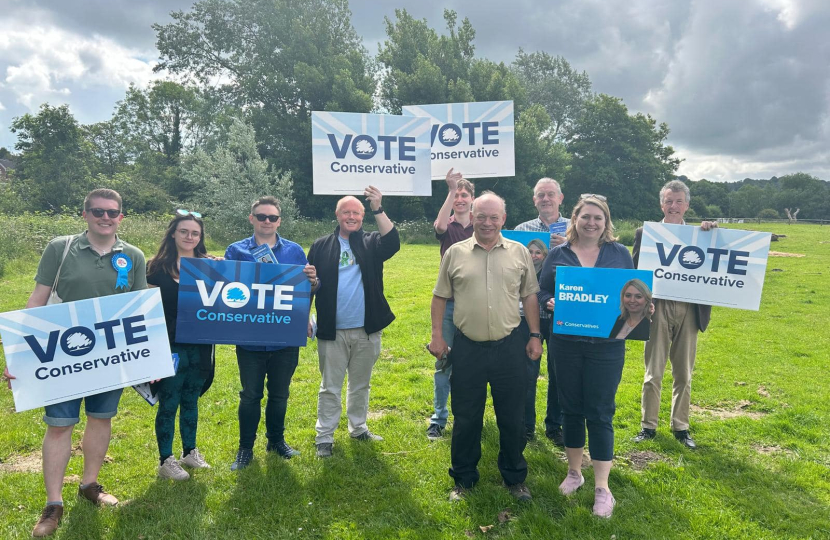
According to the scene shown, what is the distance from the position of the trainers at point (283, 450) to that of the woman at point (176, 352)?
0.80 meters

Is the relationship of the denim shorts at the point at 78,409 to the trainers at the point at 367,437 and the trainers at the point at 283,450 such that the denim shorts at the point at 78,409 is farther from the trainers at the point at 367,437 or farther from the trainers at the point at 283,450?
the trainers at the point at 367,437

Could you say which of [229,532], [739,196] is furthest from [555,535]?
[739,196]

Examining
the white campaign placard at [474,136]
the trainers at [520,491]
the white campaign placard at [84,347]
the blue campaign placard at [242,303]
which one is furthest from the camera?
the white campaign placard at [474,136]

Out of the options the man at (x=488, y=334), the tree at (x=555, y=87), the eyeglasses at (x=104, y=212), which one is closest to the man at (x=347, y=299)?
the man at (x=488, y=334)

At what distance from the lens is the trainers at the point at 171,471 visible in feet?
14.5

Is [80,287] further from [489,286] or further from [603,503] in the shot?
[603,503]

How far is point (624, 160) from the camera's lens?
52.8 metres

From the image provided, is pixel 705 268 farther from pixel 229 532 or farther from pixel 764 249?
pixel 229 532

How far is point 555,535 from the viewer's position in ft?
11.9

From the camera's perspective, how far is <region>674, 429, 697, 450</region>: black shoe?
5129mm

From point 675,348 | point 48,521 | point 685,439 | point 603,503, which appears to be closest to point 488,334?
point 603,503

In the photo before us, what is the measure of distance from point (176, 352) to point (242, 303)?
75 centimetres

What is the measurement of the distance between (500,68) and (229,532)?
41334mm

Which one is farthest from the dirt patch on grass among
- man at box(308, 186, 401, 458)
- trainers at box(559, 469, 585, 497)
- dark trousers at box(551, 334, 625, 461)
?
man at box(308, 186, 401, 458)
